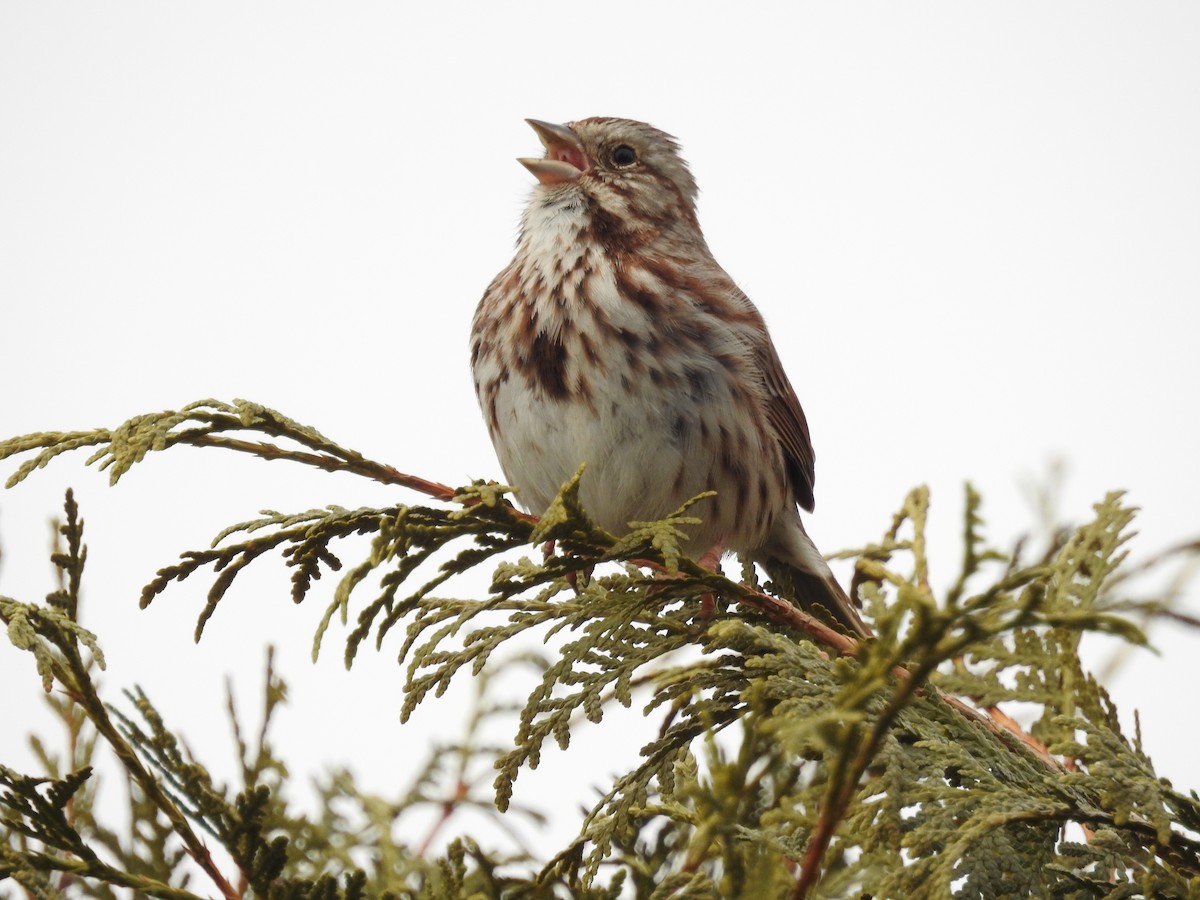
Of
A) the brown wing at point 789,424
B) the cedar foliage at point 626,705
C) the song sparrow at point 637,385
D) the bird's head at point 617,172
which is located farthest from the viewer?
the bird's head at point 617,172

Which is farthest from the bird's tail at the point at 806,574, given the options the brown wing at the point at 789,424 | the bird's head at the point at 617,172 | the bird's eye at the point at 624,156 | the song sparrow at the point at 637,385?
the bird's eye at the point at 624,156

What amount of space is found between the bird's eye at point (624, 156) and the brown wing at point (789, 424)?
84cm

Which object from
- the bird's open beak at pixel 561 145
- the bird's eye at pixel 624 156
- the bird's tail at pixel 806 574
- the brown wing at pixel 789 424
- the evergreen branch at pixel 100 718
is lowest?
the evergreen branch at pixel 100 718

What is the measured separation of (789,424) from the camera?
386 centimetres

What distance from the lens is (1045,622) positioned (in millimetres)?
1300

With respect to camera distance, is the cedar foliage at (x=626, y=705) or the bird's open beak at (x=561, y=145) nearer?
the cedar foliage at (x=626, y=705)

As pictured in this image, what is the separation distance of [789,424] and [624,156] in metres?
1.12

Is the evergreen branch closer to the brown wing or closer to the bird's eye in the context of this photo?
the brown wing

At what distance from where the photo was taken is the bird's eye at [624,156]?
419 centimetres

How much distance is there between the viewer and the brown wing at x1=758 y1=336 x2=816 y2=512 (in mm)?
3725

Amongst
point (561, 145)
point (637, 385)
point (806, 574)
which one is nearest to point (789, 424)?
point (806, 574)

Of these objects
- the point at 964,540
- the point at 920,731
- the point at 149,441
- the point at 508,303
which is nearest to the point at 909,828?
the point at 920,731

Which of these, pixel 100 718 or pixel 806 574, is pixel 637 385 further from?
pixel 100 718

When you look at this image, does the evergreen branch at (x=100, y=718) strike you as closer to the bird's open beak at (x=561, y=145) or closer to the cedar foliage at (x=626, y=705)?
the cedar foliage at (x=626, y=705)
